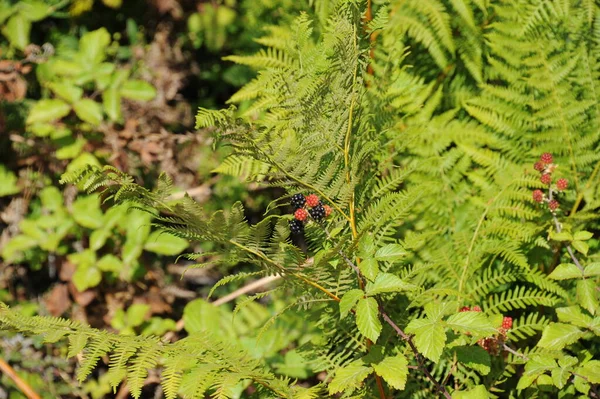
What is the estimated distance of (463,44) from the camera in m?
2.20

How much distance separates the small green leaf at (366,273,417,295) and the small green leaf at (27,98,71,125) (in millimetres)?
1752

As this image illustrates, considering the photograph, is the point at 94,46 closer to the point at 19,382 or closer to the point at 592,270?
the point at 19,382

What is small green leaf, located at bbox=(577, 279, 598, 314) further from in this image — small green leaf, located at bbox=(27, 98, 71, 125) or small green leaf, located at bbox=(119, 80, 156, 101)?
small green leaf, located at bbox=(27, 98, 71, 125)

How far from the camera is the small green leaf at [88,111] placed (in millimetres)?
2484

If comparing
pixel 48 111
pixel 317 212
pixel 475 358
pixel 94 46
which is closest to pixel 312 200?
pixel 317 212

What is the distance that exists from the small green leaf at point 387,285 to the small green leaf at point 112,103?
63.2 inches

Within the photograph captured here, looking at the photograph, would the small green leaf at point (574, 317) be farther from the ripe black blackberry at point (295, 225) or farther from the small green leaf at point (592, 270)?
the ripe black blackberry at point (295, 225)

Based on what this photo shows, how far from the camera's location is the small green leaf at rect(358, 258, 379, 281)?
1208 millimetres

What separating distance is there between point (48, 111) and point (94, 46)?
36 centimetres

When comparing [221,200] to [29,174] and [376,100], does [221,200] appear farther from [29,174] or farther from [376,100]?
[376,100]

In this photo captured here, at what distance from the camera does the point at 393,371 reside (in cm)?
121

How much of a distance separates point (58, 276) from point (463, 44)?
6.39ft

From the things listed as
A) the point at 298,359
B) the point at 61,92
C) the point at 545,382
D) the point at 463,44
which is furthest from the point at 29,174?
the point at 545,382

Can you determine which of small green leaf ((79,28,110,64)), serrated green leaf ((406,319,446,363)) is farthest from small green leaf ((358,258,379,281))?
small green leaf ((79,28,110,64))
